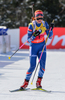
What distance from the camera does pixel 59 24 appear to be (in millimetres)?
39875

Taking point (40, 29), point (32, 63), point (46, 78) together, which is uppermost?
point (40, 29)

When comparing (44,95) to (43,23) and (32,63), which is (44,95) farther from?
(43,23)

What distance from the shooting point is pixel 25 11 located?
135 feet

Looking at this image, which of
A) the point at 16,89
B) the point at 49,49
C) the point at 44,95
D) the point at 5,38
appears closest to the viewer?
the point at 44,95

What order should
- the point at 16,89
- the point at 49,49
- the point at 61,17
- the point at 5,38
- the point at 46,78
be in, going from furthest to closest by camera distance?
the point at 61,17 < the point at 49,49 < the point at 5,38 < the point at 46,78 < the point at 16,89

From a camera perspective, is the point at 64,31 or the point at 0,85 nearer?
the point at 0,85

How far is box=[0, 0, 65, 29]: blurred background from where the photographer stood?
39.2 meters

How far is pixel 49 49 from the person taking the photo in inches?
1030

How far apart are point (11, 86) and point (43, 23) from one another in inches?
71.9

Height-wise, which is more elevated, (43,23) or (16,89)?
(43,23)

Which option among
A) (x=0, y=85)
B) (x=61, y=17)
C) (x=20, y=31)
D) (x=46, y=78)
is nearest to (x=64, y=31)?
(x=20, y=31)

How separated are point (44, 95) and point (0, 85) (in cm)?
172

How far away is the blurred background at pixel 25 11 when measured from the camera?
39250 mm

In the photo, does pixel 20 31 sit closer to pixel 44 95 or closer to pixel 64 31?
pixel 64 31
